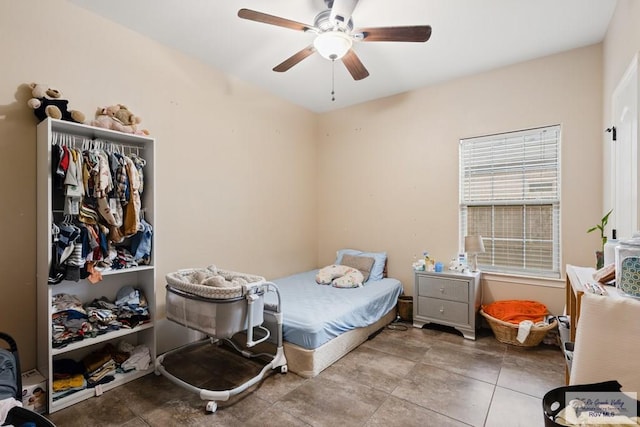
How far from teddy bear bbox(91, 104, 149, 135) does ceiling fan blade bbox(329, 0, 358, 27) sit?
1717mm

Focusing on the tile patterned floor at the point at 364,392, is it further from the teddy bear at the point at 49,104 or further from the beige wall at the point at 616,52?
the teddy bear at the point at 49,104

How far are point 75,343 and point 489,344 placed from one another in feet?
11.3

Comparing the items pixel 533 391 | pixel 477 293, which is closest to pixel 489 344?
pixel 477 293

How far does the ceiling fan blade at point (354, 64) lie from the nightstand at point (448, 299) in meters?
2.18

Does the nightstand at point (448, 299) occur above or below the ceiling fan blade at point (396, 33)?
below

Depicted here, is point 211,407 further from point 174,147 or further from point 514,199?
point 514,199

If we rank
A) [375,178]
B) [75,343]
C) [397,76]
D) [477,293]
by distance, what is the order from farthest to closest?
[375,178]
[397,76]
[477,293]
[75,343]

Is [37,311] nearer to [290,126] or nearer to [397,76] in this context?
[290,126]

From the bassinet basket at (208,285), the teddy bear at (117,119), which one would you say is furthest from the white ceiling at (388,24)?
the bassinet basket at (208,285)

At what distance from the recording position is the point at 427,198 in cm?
378

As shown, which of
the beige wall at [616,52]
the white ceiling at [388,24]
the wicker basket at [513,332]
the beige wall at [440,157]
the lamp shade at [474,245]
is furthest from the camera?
the lamp shade at [474,245]

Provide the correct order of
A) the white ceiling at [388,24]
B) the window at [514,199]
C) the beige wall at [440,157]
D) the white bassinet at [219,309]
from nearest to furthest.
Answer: the white bassinet at [219,309] < the white ceiling at [388,24] < the beige wall at [440,157] < the window at [514,199]

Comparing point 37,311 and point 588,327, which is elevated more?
point 588,327

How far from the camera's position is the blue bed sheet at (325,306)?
8.14 ft
